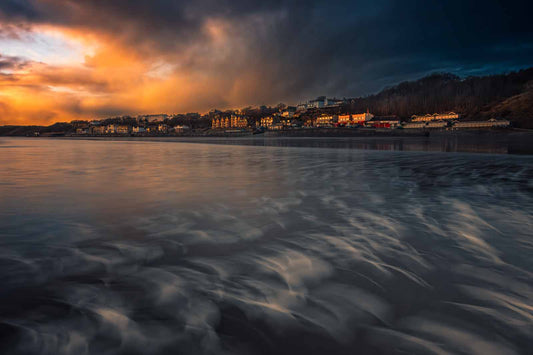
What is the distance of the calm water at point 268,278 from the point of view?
7.27ft

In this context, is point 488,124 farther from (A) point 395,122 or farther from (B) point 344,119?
(B) point 344,119

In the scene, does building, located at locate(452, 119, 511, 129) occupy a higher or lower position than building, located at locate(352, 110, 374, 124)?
lower

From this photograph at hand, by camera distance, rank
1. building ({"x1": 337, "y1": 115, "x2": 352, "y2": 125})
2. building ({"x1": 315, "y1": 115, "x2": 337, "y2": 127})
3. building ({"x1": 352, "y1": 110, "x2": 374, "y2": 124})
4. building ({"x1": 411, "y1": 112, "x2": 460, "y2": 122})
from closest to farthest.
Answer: building ({"x1": 411, "y1": 112, "x2": 460, "y2": 122})
building ({"x1": 352, "y1": 110, "x2": 374, "y2": 124})
building ({"x1": 337, "y1": 115, "x2": 352, "y2": 125})
building ({"x1": 315, "y1": 115, "x2": 337, "y2": 127})

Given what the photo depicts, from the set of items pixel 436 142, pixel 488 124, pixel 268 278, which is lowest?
pixel 268 278

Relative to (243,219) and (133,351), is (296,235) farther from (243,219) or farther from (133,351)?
(133,351)

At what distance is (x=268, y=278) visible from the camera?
317cm

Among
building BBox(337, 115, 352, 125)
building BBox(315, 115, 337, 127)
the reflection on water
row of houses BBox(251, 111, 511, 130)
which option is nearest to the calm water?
the reflection on water

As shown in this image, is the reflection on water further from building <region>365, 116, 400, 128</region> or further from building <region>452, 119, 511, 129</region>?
building <region>365, 116, 400, 128</region>

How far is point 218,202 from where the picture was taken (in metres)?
7.00

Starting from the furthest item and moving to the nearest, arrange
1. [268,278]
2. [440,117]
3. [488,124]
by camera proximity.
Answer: [440,117], [488,124], [268,278]

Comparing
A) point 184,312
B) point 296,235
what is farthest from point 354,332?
point 296,235

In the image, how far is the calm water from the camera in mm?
2217

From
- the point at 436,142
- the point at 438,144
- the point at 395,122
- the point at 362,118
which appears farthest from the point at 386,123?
the point at 438,144

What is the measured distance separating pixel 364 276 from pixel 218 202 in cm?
437
